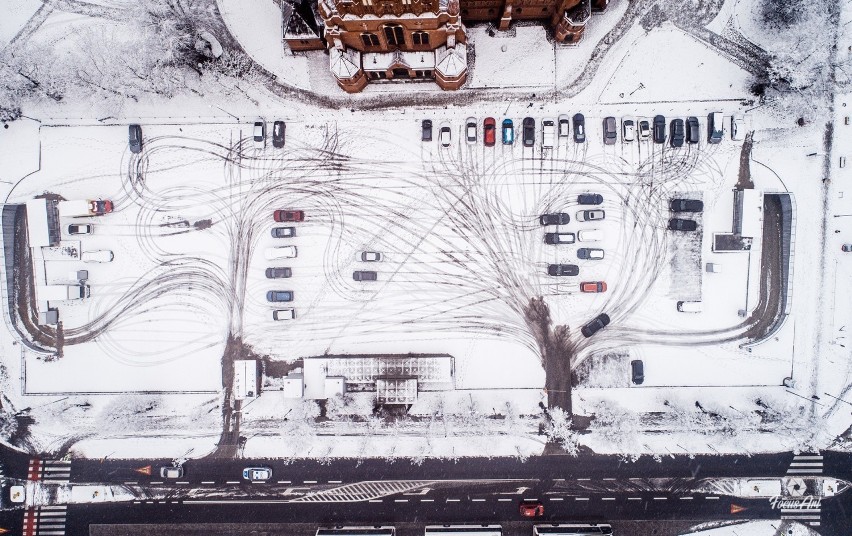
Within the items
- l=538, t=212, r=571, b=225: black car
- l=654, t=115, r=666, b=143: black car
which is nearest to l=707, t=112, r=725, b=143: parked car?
l=654, t=115, r=666, b=143: black car

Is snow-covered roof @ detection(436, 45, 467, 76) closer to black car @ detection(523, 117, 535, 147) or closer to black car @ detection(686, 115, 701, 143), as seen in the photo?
black car @ detection(523, 117, 535, 147)

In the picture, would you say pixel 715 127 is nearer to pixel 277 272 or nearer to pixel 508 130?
pixel 508 130

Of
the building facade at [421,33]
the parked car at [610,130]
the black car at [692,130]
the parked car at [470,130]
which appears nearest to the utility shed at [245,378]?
the building facade at [421,33]

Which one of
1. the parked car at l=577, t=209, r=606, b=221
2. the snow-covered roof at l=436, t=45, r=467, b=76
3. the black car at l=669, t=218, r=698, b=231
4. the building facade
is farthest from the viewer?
the black car at l=669, t=218, r=698, b=231

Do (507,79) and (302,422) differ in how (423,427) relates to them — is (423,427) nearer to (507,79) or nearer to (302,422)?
(302,422)

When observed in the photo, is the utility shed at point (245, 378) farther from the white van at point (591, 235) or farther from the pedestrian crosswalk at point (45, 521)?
the white van at point (591, 235)

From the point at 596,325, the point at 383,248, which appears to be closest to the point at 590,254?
the point at 596,325
